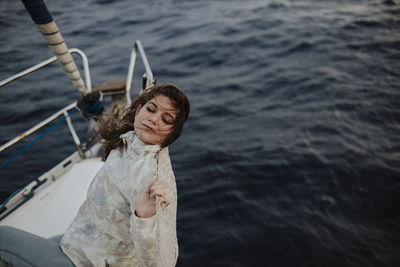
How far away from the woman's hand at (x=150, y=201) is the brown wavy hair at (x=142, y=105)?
0.42m

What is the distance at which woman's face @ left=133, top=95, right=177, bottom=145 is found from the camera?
1614 mm

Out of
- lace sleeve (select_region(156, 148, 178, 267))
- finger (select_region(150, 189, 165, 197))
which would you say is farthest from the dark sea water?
finger (select_region(150, 189, 165, 197))

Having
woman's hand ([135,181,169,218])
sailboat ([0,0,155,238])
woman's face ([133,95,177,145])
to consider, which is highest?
Answer: woman's face ([133,95,177,145])

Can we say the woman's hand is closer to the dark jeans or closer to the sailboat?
the dark jeans

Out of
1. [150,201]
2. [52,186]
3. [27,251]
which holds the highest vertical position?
[150,201]

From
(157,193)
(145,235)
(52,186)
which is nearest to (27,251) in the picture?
(145,235)

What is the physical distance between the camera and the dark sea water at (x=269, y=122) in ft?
12.0

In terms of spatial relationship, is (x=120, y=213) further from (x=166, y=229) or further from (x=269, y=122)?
(x=269, y=122)

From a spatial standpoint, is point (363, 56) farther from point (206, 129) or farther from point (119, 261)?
point (119, 261)

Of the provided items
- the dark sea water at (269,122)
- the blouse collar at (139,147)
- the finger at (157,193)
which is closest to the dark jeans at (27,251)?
the blouse collar at (139,147)

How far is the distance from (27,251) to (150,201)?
3.01 feet

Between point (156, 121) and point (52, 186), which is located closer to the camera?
point (156, 121)

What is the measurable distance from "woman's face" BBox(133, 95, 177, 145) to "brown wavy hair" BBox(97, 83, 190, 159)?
0.08 feet

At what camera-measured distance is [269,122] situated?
535 centimetres
